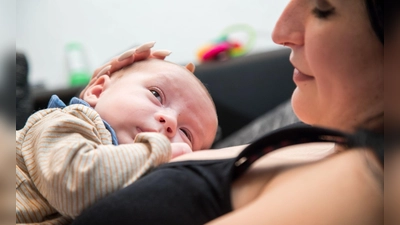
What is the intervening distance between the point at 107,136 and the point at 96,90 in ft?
0.34

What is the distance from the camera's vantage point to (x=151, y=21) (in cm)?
51

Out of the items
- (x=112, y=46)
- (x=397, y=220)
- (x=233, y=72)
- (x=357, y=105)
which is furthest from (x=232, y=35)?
(x=397, y=220)

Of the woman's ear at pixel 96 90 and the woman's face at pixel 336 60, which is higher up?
the woman's face at pixel 336 60

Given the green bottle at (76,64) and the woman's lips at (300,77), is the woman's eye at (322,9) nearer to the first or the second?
the woman's lips at (300,77)

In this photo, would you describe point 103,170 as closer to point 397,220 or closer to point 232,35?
point 397,220

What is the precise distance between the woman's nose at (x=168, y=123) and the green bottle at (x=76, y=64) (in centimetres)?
20

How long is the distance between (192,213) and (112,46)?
1.12 feet

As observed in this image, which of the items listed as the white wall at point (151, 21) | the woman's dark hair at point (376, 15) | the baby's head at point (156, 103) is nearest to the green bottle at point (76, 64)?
the white wall at point (151, 21)

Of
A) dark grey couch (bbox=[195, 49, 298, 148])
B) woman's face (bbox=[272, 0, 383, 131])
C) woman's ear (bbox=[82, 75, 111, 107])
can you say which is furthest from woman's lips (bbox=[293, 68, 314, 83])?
woman's ear (bbox=[82, 75, 111, 107])

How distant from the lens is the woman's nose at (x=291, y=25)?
0.40m

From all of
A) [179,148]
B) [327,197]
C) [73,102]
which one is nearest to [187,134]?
[179,148]

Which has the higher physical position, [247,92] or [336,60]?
[336,60]

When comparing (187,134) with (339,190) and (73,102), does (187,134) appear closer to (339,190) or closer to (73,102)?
(73,102)

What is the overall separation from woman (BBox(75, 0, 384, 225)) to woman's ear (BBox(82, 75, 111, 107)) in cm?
18
